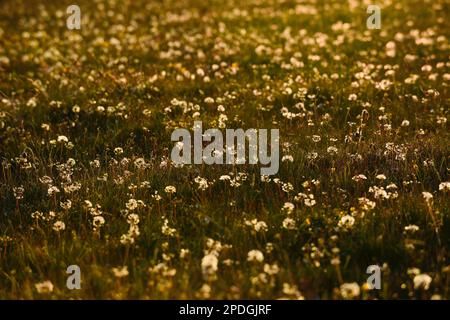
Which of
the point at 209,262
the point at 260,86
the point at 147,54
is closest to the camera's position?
the point at 209,262

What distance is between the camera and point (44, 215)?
6277 mm

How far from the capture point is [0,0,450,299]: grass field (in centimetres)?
498

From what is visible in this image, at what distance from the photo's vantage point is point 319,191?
20.5ft

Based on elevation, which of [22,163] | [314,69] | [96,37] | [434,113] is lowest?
[22,163]

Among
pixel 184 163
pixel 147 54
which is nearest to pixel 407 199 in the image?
pixel 184 163

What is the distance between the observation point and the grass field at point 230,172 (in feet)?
16.3

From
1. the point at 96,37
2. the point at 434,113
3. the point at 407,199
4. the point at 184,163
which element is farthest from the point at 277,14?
the point at 407,199

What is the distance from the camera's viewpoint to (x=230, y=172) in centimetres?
660

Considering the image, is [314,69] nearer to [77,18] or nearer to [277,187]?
[277,187]

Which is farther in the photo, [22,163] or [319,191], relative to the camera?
[22,163]

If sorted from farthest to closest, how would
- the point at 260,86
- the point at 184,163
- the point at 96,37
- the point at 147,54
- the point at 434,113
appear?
the point at 96,37, the point at 147,54, the point at 260,86, the point at 434,113, the point at 184,163

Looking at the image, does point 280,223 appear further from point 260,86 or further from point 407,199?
point 260,86

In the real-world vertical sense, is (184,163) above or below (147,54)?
below

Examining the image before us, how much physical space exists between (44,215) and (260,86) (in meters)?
4.98
